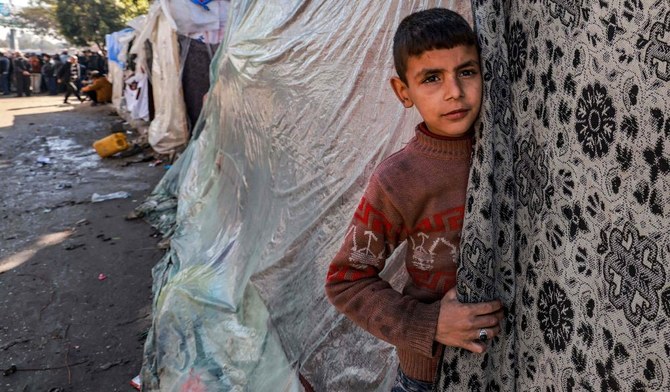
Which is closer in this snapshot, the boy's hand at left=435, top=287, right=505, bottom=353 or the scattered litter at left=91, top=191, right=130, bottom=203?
the boy's hand at left=435, top=287, right=505, bottom=353

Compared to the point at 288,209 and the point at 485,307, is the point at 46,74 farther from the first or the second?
the point at 485,307

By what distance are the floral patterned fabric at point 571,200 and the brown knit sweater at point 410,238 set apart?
83mm

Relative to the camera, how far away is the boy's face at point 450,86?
108 cm

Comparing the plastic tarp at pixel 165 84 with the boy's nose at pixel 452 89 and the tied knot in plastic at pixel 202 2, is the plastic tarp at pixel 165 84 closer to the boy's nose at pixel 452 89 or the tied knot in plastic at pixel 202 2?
the tied knot in plastic at pixel 202 2

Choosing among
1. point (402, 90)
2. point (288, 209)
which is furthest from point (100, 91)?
point (402, 90)

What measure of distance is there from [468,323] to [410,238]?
0.83 feet

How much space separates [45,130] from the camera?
45.3 ft

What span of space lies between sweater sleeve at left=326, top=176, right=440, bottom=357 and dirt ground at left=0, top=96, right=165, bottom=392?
2563 millimetres

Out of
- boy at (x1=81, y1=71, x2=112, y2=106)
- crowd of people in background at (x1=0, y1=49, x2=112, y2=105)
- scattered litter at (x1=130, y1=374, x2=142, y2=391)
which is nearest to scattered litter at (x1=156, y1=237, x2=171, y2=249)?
scattered litter at (x1=130, y1=374, x2=142, y2=391)

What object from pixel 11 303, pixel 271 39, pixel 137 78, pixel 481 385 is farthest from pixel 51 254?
pixel 137 78

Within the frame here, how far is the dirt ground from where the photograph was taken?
340 cm

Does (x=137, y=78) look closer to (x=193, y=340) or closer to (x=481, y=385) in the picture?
(x=193, y=340)

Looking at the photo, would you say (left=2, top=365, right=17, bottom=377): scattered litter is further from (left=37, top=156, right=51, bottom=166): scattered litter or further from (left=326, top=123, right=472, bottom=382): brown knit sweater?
(left=37, top=156, right=51, bottom=166): scattered litter

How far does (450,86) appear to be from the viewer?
1077 mm
